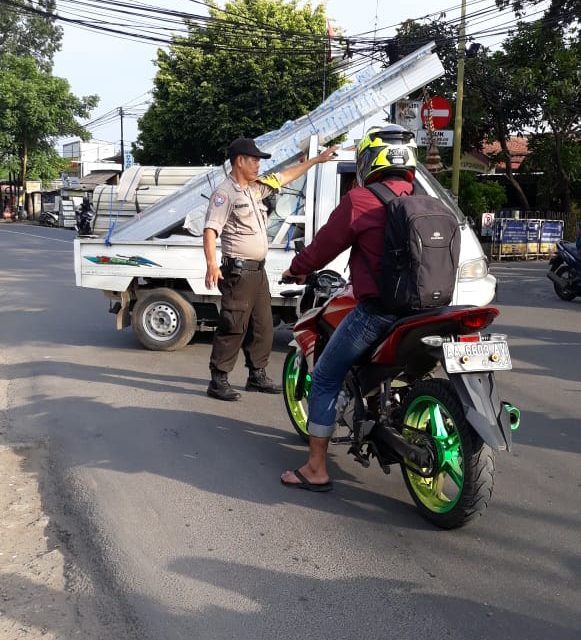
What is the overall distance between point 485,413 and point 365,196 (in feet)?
3.97

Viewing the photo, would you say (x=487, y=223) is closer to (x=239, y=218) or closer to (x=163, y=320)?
(x=163, y=320)

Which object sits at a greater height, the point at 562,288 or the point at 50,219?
the point at 50,219

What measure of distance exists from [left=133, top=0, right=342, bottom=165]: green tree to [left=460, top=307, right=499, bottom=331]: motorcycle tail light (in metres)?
27.2

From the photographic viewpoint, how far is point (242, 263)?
6391mm

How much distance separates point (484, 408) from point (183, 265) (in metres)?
5.09

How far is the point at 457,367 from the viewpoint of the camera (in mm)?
3721

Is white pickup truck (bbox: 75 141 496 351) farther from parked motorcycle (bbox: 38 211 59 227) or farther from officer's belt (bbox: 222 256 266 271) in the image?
parked motorcycle (bbox: 38 211 59 227)

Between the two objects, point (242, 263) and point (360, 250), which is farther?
point (242, 263)

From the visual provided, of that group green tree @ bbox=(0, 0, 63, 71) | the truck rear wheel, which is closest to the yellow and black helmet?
the truck rear wheel

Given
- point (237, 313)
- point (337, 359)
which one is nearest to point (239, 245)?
point (237, 313)

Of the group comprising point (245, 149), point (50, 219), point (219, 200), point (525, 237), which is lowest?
point (525, 237)

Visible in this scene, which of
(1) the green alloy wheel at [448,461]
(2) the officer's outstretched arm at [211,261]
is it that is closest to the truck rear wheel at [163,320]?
(2) the officer's outstretched arm at [211,261]

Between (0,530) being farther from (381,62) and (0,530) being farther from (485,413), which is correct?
(381,62)

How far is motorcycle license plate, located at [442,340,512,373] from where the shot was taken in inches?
147
